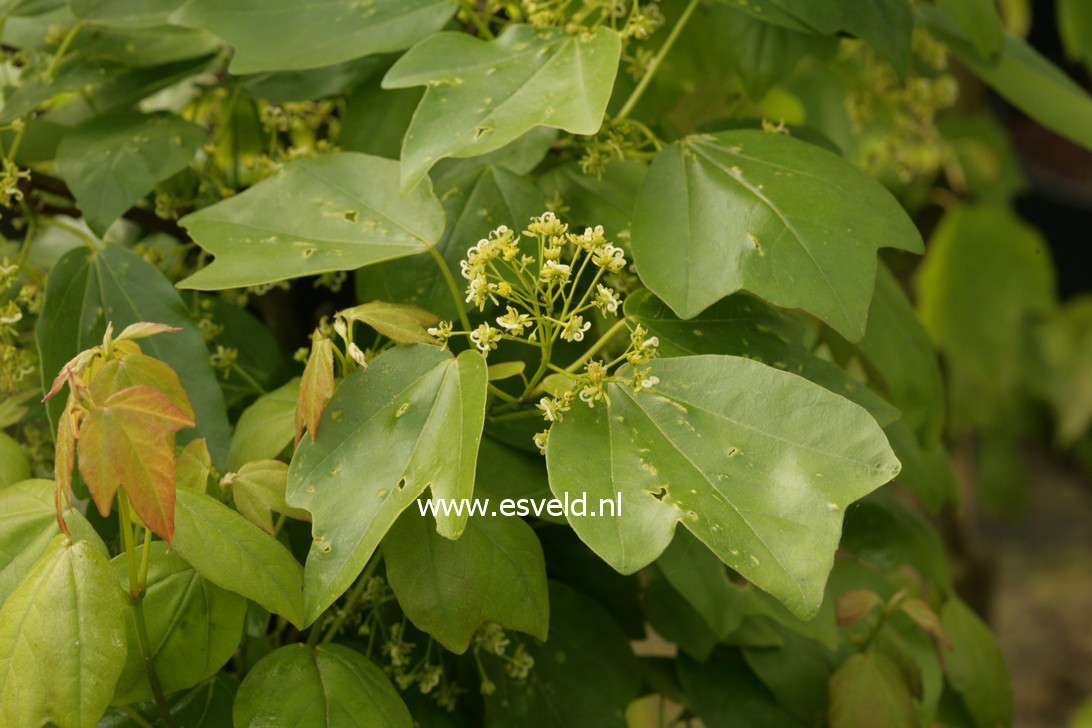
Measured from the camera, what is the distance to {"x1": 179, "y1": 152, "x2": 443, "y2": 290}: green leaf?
1.66 ft

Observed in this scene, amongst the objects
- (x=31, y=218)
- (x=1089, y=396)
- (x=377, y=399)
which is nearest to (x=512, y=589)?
(x=377, y=399)

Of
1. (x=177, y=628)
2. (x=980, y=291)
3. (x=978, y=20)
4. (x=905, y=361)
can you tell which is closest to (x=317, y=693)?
(x=177, y=628)

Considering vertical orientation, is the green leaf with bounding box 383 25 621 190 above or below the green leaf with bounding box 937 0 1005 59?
above

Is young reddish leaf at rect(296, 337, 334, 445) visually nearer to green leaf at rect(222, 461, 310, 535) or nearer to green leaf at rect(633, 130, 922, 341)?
green leaf at rect(222, 461, 310, 535)

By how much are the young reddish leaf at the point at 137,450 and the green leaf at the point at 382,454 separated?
6 centimetres

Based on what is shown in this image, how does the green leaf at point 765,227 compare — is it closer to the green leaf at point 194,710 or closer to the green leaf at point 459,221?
the green leaf at point 459,221

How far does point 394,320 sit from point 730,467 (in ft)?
0.53

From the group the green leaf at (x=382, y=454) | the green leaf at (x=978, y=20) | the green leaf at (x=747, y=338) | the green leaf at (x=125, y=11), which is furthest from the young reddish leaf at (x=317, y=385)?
the green leaf at (x=978, y=20)

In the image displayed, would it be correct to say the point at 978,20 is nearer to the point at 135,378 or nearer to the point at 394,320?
the point at 394,320

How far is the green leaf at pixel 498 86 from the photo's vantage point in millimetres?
491

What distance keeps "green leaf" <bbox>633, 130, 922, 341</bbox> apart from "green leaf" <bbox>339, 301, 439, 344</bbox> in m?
0.11

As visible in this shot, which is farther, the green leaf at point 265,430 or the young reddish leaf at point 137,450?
the green leaf at point 265,430

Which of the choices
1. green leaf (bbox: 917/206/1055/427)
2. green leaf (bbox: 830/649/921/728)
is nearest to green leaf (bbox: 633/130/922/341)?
green leaf (bbox: 830/649/921/728)

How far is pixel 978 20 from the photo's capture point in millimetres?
662
